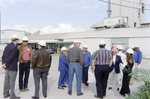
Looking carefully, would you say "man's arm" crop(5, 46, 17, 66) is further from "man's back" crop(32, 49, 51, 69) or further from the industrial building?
the industrial building

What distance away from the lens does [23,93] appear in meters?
4.49

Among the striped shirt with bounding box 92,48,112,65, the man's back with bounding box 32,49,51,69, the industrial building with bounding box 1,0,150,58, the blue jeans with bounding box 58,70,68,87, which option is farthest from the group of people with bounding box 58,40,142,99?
the industrial building with bounding box 1,0,150,58

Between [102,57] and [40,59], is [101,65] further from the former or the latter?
[40,59]

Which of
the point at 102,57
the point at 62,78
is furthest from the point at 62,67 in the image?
the point at 102,57

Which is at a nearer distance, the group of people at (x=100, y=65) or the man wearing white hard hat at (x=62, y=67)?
the group of people at (x=100, y=65)

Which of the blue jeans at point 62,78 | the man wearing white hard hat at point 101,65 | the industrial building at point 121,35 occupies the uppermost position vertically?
the industrial building at point 121,35

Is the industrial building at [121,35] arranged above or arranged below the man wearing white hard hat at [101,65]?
above

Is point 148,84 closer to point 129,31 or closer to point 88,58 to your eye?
point 88,58

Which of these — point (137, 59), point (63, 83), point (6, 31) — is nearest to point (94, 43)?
point (137, 59)

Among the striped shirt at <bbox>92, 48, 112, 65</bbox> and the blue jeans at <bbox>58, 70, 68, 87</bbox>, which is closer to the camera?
the striped shirt at <bbox>92, 48, 112, 65</bbox>

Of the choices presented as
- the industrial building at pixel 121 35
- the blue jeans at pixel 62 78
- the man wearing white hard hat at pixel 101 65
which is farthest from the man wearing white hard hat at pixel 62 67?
the industrial building at pixel 121 35

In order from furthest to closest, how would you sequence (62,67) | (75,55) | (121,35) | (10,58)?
(121,35)
(62,67)
(75,55)
(10,58)

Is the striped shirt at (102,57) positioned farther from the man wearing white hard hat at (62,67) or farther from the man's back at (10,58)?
the man's back at (10,58)

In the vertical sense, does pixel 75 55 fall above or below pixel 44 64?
above
